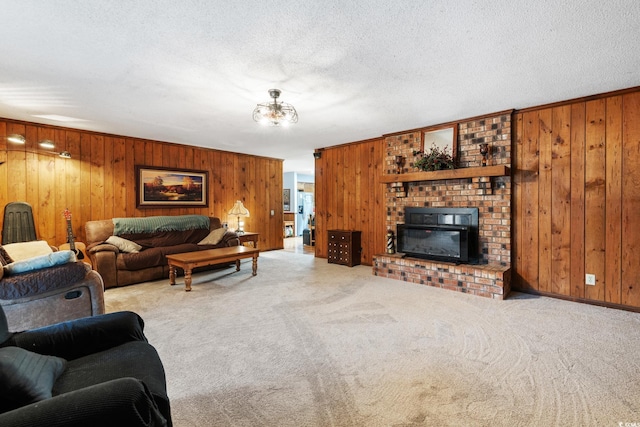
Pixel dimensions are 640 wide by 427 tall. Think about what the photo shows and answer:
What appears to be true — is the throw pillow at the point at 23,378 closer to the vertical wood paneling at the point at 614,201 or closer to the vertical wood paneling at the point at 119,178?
the vertical wood paneling at the point at 119,178

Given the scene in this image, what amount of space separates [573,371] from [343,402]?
1635 mm

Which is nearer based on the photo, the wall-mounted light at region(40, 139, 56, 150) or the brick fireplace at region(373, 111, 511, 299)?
the brick fireplace at region(373, 111, 511, 299)

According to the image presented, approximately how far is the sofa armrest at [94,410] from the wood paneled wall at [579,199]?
4379 millimetres

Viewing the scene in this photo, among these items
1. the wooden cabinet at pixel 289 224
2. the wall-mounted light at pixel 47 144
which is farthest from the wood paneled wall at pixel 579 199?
the wooden cabinet at pixel 289 224

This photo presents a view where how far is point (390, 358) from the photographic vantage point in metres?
2.25

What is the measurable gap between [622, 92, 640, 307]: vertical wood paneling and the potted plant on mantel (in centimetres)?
179

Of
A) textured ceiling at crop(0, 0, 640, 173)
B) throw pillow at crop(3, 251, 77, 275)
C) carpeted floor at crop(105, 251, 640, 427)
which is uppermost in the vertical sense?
textured ceiling at crop(0, 0, 640, 173)

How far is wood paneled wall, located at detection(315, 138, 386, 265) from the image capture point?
18.2 ft

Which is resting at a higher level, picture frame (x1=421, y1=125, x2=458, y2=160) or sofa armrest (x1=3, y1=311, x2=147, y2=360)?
picture frame (x1=421, y1=125, x2=458, y2=160)

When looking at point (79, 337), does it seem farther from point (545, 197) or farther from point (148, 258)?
point (545, 197)

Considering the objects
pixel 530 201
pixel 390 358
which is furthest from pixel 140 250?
pixel 530 201

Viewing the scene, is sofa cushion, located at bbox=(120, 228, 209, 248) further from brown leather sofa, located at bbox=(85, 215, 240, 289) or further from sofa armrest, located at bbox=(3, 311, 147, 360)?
sofa armrest, located at bbox=(3, 311, 147, 360)

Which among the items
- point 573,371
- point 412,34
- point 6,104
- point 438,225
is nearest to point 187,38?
point 412,34

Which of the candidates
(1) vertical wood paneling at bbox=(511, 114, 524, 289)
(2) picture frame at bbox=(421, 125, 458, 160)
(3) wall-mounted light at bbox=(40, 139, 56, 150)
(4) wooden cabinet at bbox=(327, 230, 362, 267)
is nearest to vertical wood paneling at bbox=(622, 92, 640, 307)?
(1) vertical wood paneling at bbox=(511, 114, 524, 289)
